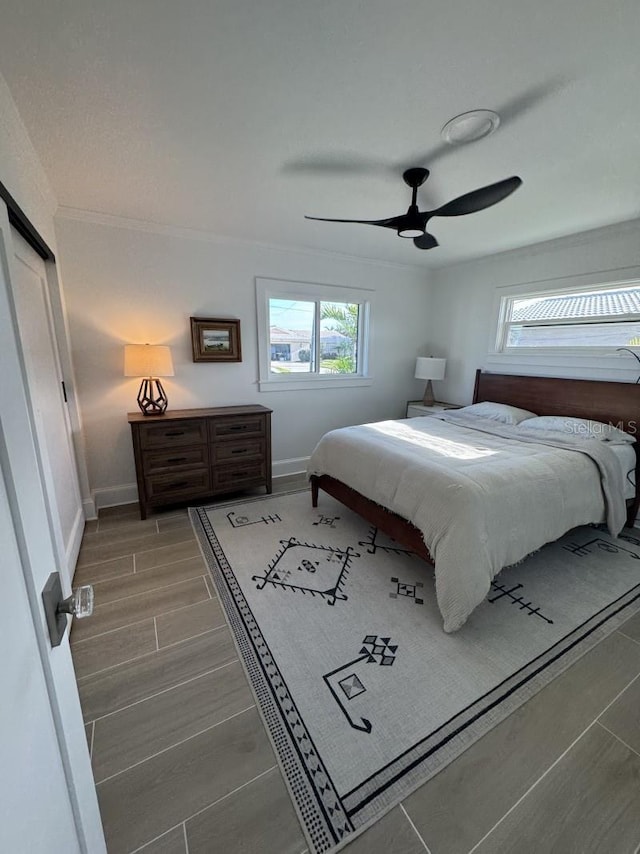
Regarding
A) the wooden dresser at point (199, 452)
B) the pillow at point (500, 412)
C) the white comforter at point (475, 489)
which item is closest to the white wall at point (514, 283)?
the pillow at point (500, 412)

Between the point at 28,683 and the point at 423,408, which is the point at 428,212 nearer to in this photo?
the point at 28,683

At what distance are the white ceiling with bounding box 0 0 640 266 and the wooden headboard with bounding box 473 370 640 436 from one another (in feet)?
4.72

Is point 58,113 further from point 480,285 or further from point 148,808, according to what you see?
point 480,285

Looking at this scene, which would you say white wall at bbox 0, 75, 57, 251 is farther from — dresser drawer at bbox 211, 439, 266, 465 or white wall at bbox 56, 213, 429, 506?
A: dresser drawer at bbox 211, 439, 266, 465

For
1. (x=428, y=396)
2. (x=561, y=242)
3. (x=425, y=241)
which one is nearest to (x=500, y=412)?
(x=428, y=396)

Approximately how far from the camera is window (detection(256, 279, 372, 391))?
147 inches

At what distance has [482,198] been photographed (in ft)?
5.99

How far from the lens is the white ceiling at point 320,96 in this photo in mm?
1188

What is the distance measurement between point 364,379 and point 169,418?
2420 millimetres

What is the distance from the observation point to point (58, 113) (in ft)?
5.35

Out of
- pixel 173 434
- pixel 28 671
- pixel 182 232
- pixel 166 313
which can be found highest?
pixel 182 232

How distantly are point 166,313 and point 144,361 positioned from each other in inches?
24.5

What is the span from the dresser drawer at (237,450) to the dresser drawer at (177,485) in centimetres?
18

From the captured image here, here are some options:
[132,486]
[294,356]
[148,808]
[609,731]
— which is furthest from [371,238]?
[148,808]
